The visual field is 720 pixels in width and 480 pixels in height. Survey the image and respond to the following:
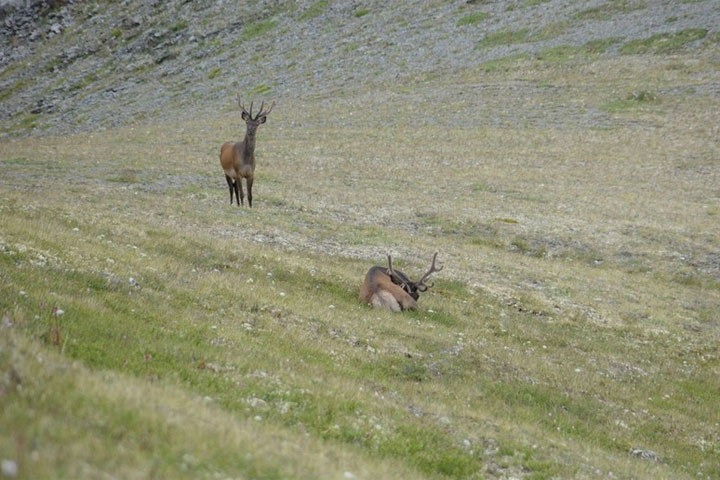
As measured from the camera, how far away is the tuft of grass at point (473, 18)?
79.9 metres

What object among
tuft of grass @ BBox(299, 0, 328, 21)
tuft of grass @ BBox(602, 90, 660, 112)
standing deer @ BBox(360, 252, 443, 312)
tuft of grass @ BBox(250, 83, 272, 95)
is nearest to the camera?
standing deer @ BBox(360, 252, 443, 312)

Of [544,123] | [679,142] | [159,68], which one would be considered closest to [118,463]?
[679,142]

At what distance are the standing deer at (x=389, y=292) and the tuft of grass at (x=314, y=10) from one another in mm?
78775

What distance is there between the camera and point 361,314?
16.0 metres

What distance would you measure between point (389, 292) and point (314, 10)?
81870 millimetres

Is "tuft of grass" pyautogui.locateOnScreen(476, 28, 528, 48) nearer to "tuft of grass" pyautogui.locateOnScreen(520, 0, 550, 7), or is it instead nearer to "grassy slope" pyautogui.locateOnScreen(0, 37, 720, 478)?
"tuft of grass" pyautogui.locateOnScreen(520, 0, 550, 7)

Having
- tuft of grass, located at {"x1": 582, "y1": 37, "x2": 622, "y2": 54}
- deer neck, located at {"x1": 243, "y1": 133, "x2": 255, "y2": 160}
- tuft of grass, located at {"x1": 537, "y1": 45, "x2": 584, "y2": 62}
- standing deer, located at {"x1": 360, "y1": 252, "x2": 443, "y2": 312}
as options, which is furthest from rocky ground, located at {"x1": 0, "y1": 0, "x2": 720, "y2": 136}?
standing deer, located at {"x1": 360, "y1": 252, "x2": 443, "y2": 312}

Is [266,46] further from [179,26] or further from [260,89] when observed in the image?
[179,26]

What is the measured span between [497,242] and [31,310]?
22.3 metres

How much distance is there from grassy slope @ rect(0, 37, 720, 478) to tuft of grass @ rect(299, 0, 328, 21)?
50.6m

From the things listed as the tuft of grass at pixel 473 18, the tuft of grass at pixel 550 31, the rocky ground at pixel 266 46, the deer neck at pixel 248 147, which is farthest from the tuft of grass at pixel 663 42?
the deer neck at pixel 248 147

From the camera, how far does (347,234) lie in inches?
1048

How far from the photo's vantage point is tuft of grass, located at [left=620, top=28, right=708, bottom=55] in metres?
63.3

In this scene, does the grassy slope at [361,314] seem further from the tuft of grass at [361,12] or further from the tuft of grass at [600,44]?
the tuft of grass at [361,12]
